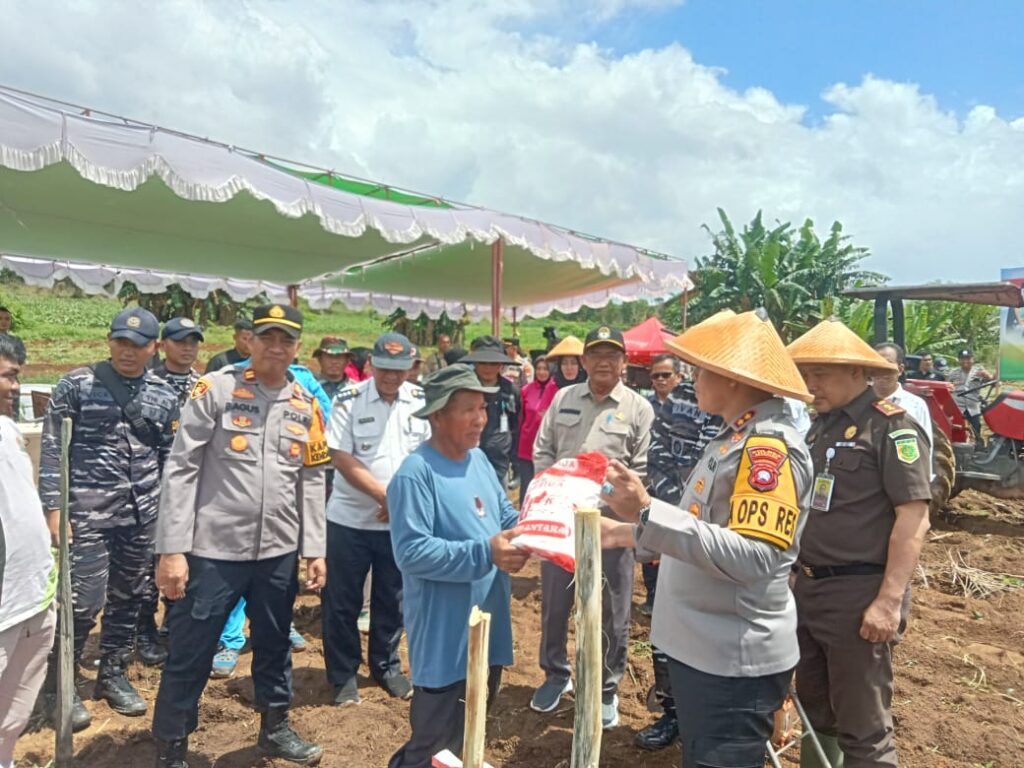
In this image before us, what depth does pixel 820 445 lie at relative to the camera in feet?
7.65

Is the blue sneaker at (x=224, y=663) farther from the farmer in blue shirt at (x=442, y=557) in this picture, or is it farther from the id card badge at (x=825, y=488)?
the id card badge at (x=825, y=488)

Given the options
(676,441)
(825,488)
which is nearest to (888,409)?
(825,488)

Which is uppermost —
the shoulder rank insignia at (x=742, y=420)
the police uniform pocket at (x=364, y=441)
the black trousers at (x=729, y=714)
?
the shoulder rank insignia at (x=742, y=420)

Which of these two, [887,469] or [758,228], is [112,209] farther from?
[758,228]

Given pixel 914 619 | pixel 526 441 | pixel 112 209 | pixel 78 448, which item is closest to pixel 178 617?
pixel 78 448

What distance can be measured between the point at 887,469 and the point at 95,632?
14.0ft

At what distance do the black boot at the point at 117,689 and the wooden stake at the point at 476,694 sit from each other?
2.61 m

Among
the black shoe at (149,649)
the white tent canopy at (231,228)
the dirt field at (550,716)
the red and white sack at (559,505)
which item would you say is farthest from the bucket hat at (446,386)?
the white tent canopy at (231,228)

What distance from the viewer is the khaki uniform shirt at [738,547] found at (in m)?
1.58

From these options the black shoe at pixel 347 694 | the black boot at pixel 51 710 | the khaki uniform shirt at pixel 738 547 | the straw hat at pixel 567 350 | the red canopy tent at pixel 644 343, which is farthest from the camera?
the red canopy tent at pixel 644 343

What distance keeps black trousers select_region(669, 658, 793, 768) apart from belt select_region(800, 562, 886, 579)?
22.5 inches

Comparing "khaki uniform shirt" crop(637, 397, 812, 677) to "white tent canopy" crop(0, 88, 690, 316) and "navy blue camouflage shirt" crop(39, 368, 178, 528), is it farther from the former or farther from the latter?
"white tent canopy" crop(0, 88, 690, 316)

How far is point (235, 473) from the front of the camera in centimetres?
261

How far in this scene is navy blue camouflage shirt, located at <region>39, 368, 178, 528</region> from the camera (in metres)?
3.13
